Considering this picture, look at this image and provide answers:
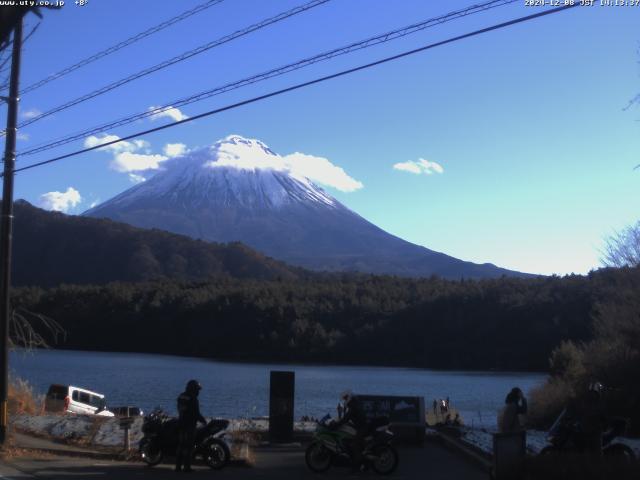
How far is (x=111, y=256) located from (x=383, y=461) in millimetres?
119884

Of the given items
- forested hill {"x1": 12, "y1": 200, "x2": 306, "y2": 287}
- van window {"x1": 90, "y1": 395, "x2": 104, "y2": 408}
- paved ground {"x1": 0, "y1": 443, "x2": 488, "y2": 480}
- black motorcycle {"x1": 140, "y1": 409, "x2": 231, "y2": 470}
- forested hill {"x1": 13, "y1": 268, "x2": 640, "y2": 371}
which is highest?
forested hill {"x1": 12, "y1": 200, "x2": 306, "y2": 287}

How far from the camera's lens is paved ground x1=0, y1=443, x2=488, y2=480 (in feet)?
43.3

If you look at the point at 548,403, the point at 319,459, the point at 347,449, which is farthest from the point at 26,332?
the point at 548,403

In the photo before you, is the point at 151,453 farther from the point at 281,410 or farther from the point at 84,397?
the point at 84,397

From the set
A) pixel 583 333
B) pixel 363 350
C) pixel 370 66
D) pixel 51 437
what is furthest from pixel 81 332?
pixel 370 66

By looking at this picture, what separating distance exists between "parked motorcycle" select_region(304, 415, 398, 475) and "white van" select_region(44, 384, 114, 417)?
1554 cm

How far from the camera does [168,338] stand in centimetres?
9006

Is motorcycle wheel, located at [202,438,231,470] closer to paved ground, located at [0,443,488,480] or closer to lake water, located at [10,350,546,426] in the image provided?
Result: paved ground, located at [0,443,488,480]

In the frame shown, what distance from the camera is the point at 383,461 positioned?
45.1 feet

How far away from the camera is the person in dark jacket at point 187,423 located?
1364cm

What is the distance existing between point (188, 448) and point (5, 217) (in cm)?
554

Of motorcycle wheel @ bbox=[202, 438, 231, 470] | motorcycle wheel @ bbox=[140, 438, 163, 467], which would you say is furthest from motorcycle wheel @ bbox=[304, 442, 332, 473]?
motorcycle wheel @ bbox=[140, 438, 163, 467]

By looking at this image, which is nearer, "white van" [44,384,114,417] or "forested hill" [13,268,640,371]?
"white van" [44,384,114,417]

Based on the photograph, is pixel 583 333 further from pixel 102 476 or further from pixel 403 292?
pixel 102 476
